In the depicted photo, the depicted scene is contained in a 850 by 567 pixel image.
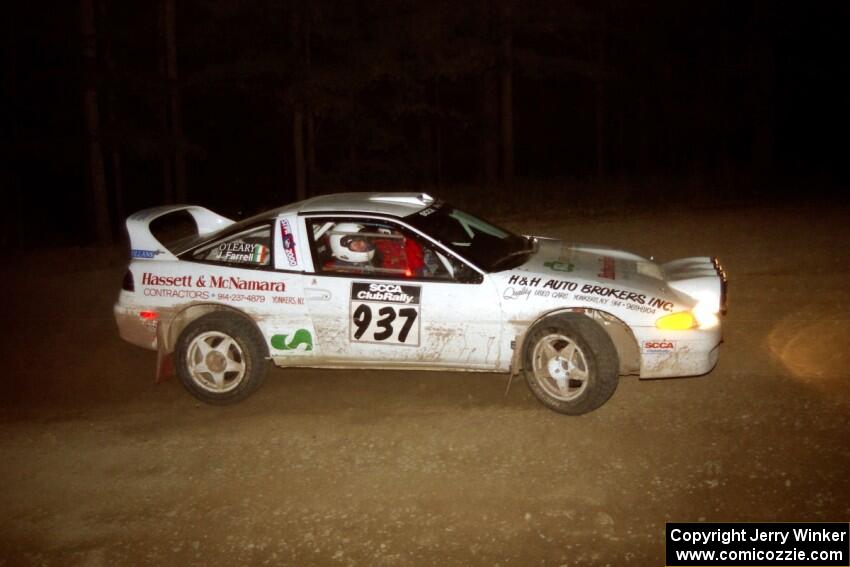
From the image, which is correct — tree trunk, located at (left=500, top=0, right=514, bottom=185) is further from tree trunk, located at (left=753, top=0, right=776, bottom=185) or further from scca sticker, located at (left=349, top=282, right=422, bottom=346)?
scca sticker, located at (left=349, top=282, right=422, bottom=346)

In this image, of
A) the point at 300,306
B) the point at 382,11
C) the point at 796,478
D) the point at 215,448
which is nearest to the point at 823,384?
the point at 796,478

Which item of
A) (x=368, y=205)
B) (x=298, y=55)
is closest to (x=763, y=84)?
(x=298, y=55)

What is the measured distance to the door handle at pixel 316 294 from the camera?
637cm

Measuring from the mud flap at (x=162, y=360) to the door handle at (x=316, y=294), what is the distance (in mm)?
1290

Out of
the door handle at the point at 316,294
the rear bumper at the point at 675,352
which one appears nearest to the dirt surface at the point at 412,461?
the rear bumper at the point at 675,352

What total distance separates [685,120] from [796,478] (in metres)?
38.1

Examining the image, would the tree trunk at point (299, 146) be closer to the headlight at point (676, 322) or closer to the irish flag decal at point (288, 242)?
the irish flag decal at point (288, 242)

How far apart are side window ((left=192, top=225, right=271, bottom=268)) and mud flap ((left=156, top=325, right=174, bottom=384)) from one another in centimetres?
68

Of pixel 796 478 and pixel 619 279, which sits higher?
pixel 619 279

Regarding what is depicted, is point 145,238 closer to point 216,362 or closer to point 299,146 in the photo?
point 216,362

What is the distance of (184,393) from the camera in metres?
7.04

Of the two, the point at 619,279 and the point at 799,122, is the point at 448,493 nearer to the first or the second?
the point at 619,279

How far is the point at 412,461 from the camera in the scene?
5441mm

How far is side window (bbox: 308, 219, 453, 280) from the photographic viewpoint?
20.7 ft
